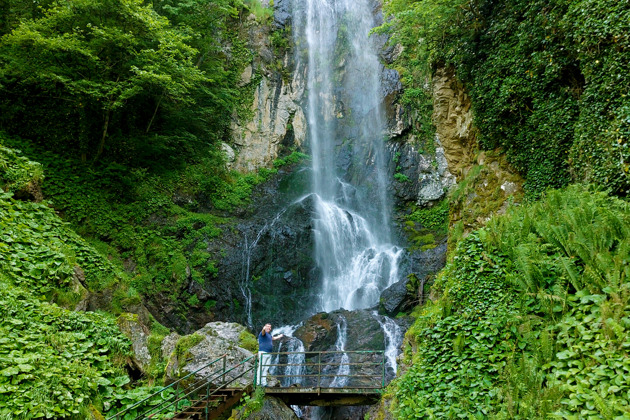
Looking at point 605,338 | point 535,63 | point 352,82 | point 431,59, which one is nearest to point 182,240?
point 431,59

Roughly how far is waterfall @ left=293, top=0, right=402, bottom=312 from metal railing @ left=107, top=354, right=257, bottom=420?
797 cm

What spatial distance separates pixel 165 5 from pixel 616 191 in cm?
1714

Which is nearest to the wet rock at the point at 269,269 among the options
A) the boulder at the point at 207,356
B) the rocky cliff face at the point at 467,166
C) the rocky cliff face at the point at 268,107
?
the rocky cliff face at the point at 268,107

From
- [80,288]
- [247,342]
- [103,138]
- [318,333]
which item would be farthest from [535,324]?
[103,138]

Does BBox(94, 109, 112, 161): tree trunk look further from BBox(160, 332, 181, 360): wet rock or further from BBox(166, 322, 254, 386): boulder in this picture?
BBox(166, 322, 254, 386): boulder

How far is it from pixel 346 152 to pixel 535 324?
67.6ft

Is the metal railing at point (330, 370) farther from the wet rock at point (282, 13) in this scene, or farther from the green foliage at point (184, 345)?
the wet rock at point (282, 13)

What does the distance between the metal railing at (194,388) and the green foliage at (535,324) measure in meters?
3.25

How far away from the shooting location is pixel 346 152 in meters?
24.4

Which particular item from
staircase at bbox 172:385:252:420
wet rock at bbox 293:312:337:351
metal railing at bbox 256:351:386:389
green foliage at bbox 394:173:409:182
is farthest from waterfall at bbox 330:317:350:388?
green foliage at bbox 394:173:409:182

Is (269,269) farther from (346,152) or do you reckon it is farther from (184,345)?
(346,152)

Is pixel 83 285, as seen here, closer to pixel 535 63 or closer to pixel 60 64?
pixel 60 64

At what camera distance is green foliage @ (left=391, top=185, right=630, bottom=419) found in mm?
3594

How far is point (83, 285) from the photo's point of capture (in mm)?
8172
